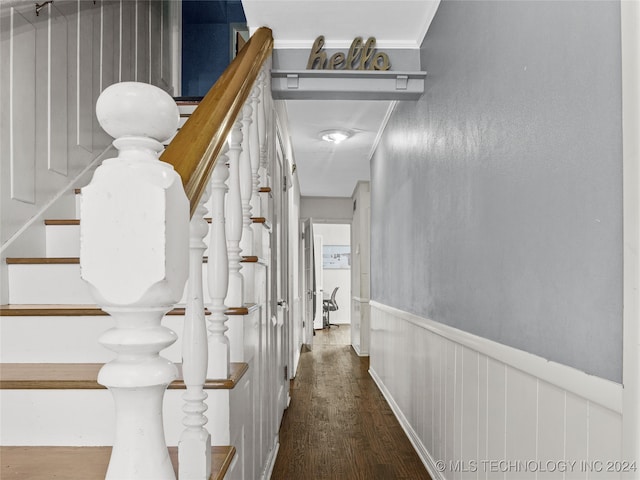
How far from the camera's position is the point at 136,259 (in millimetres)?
541

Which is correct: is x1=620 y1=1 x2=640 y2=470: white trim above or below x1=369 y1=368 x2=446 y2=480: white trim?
above

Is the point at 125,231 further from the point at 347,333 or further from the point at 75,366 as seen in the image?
the point at 347,333

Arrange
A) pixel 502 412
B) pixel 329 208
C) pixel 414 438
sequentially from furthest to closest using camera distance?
pixel 329 208, pixel 414 438, pixel 502 412

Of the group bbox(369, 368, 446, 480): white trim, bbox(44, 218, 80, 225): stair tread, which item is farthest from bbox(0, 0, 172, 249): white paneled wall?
bbox(369, 368, 446, 480): white trim

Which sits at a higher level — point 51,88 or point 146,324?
point 51,88


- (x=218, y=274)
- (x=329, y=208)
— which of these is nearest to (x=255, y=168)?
(x=218, y=274)

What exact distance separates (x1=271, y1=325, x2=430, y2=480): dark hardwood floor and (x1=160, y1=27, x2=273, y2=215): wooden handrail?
1972 millimetres

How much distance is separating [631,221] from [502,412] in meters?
0.87

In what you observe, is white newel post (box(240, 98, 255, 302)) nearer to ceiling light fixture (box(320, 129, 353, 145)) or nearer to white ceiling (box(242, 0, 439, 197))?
white ceiling (box(242, 0, 439, 197))

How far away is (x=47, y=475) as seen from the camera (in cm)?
99

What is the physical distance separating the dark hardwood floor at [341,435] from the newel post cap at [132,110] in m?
2.27

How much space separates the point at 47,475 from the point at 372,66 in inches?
93.3

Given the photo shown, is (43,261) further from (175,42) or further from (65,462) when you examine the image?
(175,42)

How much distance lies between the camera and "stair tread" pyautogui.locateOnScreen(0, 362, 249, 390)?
3.74 ft
